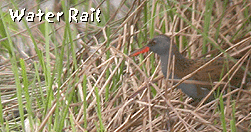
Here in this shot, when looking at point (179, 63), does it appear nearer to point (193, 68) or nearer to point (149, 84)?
point (193, 68)

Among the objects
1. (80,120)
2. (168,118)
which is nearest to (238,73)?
(168,118)

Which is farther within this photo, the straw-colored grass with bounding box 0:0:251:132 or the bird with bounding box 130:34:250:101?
the bird with bounding box 130:34:250:101

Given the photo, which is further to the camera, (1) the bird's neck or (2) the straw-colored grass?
(1) the bird's neck

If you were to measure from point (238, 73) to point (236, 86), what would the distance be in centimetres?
8

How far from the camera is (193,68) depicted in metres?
2.66

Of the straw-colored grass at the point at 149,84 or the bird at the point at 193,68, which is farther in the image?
the bird at the point at 193,68

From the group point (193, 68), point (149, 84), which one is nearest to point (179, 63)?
point (193, 68)

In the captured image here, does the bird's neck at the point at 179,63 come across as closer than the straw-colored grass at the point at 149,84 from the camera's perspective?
No

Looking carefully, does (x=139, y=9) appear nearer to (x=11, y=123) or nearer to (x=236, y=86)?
(x=236, y=86)

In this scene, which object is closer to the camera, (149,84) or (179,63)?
(149,84)

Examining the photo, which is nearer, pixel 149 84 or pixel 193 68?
pixel 149 84

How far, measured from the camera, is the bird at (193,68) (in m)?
2.57

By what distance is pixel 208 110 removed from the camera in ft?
7.95

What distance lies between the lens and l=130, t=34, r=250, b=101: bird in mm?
2572
